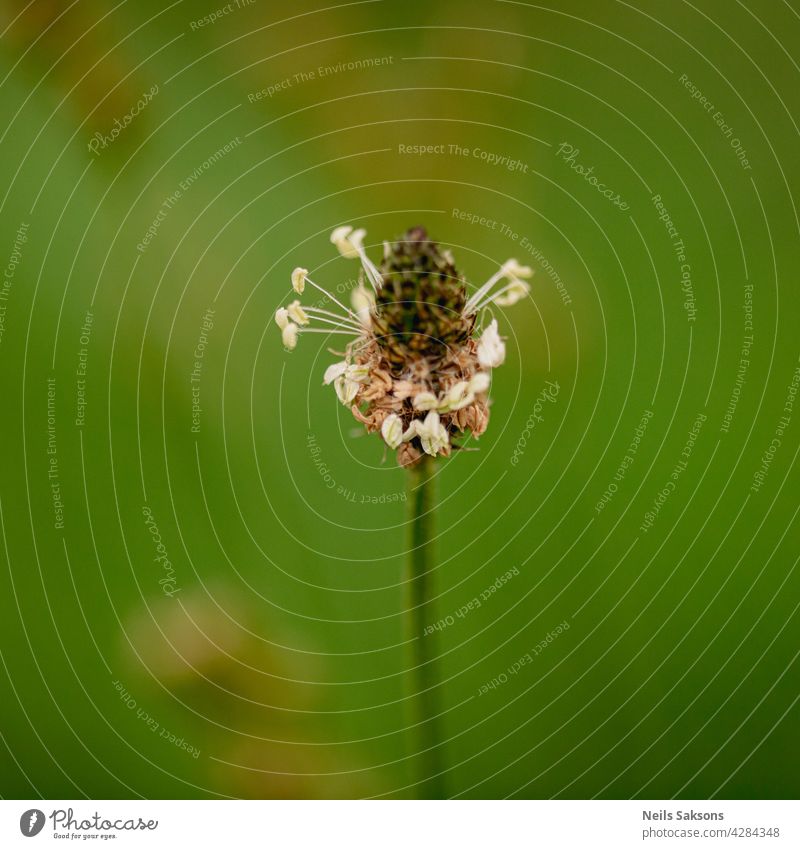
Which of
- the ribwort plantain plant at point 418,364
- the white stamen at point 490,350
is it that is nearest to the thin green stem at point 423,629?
the ribwort plantain plant at point 418,364

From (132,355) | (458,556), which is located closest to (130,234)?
(132,355)

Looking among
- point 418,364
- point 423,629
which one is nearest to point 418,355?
point 418,364

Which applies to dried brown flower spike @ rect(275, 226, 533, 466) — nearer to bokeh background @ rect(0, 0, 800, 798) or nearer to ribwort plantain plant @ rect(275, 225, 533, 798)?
ribwort plantain plant @ rect(275, 225, 533, 798)

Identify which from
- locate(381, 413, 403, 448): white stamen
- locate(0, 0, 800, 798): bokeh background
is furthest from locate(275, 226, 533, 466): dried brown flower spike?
locate(0, 0, 800, 798): bokeh background

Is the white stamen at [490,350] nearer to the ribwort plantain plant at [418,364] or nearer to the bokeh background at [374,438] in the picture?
the ribwort plantain plant at [418,364]

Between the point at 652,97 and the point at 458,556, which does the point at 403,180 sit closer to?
the point at 652,97

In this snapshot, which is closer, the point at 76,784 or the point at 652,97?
the point at 76,784

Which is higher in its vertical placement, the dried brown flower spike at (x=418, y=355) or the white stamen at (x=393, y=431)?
the dried brown flower spike at (x=418, y=355)
